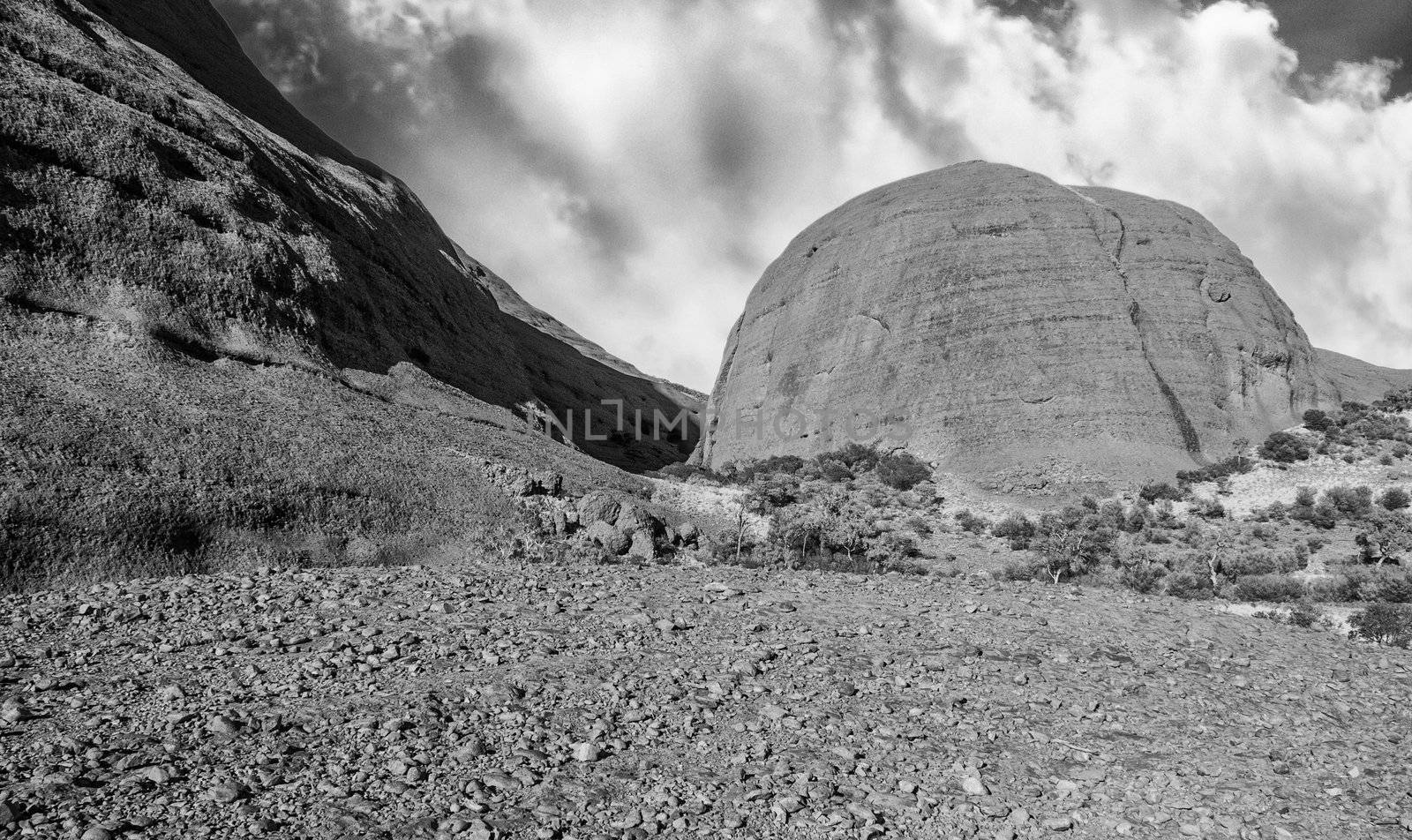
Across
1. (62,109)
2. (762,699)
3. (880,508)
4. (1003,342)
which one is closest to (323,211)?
(62,109)

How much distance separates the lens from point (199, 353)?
16.8m

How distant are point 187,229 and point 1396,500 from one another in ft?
114

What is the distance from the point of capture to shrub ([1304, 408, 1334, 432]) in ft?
99.2

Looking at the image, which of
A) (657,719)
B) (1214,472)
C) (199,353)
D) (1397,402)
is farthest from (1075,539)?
(199,353)

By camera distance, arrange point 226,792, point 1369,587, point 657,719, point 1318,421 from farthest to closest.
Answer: point 1318,421, point 1369,587, point 657,719, point 226,792

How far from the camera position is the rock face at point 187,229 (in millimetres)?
16359

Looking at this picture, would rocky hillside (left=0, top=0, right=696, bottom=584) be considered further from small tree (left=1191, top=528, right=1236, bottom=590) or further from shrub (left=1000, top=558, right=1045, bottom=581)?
small tree (left=1191, top=528, right=1236, bottom=590)

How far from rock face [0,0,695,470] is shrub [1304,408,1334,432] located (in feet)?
102

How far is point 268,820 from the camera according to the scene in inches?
158

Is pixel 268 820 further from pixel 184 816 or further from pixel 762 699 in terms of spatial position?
pixel 762 699

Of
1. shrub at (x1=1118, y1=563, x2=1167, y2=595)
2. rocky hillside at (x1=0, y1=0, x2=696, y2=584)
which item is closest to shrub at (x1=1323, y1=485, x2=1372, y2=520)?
shrub at (x1=1118, y1=563, x2=1167, y2=595)

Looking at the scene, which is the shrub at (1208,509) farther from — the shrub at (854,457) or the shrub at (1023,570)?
the shrub at (854,457)

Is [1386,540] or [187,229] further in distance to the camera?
[187,229]

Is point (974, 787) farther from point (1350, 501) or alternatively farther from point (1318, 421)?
point (1318, 421)
